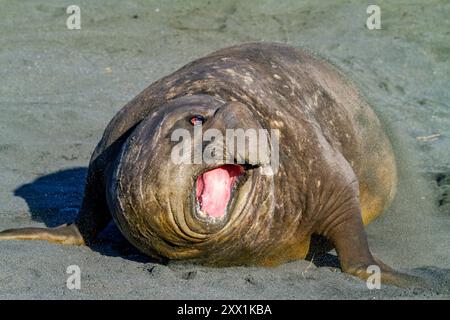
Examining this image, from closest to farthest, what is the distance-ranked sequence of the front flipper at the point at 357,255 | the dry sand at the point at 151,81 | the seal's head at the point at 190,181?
the seal's head at the point at 190,181 < the dry sand at the point at 151,81 < the front flipper at the point at 357,255

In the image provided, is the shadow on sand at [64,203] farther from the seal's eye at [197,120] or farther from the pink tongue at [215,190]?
the seal's eye at [197,120]

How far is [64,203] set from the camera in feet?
22.6

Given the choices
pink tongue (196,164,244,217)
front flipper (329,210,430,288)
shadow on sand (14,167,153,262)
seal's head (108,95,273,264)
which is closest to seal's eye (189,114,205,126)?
seal's head (108,95,273,264)

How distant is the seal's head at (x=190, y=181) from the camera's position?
182 inches

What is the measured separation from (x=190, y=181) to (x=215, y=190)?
269mm

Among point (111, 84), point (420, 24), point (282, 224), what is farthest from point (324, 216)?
point (420, 24)

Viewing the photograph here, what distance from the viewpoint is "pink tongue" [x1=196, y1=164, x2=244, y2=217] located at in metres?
4.82

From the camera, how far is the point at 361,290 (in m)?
4.73

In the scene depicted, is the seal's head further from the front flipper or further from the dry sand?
the front flipper

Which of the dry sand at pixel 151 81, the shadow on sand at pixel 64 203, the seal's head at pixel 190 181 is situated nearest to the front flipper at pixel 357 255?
the dry sand at pixel 151 81

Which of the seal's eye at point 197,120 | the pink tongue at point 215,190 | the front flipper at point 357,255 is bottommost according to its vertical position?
the front flipper at point 357,255
